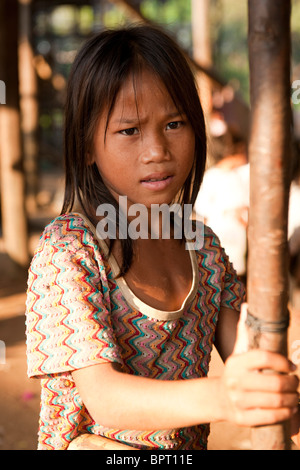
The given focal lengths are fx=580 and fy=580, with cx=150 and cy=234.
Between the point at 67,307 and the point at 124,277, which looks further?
the point at 124,277

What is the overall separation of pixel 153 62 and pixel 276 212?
2.14 feet

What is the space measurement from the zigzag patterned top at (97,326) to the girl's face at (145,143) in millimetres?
170

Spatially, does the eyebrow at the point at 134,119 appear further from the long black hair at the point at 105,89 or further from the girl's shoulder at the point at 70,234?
the girl's shoulder at the point at 70,234

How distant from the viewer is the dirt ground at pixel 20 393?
316 cm

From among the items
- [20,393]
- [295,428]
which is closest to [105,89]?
[295,428]

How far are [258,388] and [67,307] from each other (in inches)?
20.6

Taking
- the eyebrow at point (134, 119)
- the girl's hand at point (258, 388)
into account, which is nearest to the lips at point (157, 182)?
the eyebrow at point (134, 119)

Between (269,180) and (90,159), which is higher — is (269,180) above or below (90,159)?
below

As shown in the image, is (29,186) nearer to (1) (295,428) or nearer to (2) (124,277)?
(2) (124,277)

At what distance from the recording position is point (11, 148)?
5598mm

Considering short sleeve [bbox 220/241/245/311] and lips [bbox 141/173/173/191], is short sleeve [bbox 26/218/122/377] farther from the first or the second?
short sleeve [bbox 220/241/245/311]

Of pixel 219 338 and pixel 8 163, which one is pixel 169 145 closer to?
pixel 219 338

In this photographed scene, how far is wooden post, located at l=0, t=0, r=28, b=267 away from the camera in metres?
5.43
